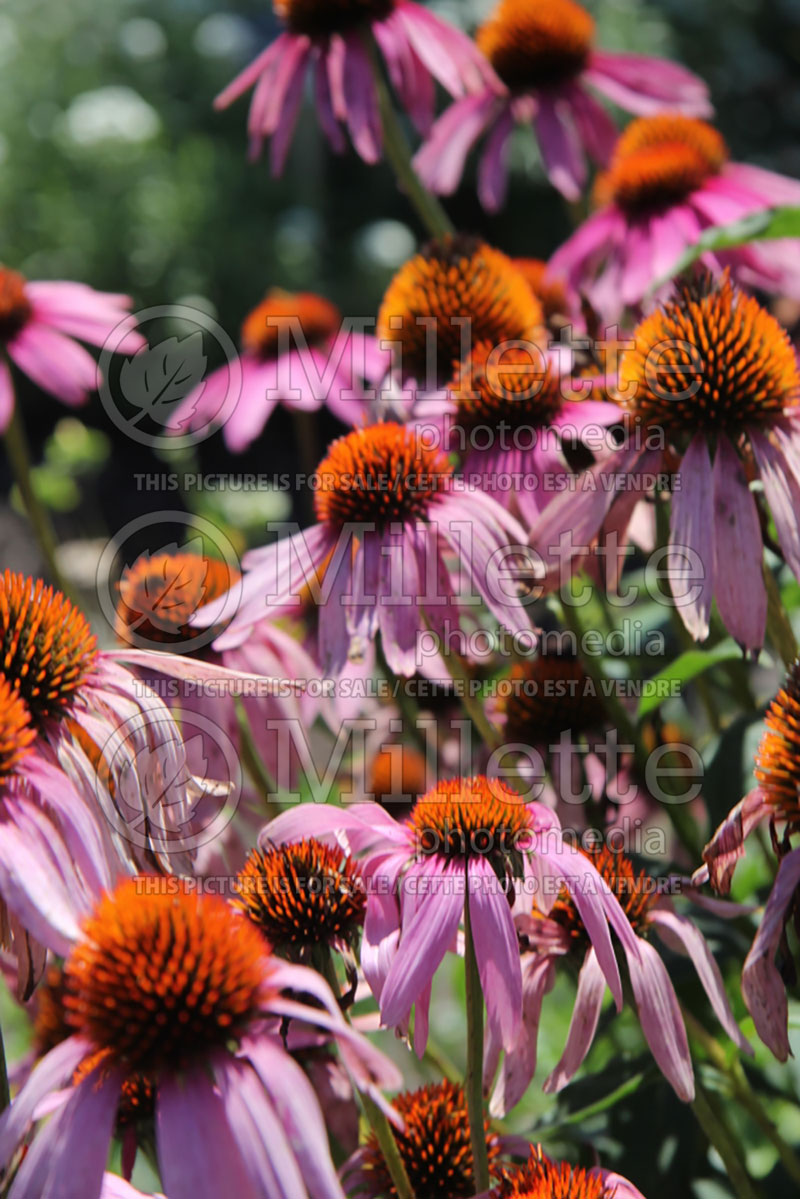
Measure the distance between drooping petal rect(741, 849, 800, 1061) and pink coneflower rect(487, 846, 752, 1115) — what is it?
31 millimetres

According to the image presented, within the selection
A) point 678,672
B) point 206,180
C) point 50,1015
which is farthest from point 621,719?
point 206,180

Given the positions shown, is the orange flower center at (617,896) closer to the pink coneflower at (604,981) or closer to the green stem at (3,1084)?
the pink coneflower at (604,981)

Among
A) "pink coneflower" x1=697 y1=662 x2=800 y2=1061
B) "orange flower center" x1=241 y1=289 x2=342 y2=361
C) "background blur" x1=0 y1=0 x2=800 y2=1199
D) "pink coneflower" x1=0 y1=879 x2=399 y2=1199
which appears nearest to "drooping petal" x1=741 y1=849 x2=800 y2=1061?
"pink coneflower" x1=697 y1=662 x2=800 y2=1061

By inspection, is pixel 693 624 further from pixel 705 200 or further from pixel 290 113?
pixel 290 113

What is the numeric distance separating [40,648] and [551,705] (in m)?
0.45

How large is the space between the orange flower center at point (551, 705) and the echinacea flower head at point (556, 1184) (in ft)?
1.41

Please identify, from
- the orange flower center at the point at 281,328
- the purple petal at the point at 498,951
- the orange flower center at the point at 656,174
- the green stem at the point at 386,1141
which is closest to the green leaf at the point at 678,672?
the purple petal at the point at 498,951

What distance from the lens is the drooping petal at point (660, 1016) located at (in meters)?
0.68

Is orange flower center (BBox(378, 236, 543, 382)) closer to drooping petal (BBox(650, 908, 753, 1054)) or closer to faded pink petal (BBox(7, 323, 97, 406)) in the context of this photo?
faded pink petal (BBox(7, 323, 97, 406))

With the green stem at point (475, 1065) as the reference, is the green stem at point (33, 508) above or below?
above

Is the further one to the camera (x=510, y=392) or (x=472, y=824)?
(x=510, y=392)

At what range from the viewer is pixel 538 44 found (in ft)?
5.13

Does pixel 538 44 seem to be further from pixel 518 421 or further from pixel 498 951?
pixel 498 951

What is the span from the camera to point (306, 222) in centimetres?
570
